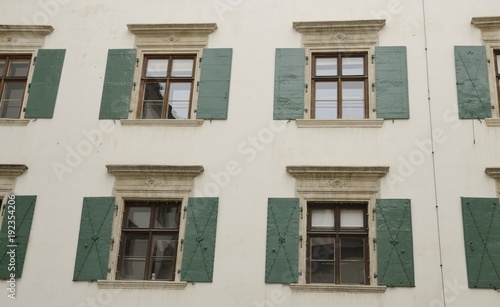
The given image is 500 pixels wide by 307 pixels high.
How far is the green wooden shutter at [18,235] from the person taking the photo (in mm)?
11727

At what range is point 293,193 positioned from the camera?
466 inches

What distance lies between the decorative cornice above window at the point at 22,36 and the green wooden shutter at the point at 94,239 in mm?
3628

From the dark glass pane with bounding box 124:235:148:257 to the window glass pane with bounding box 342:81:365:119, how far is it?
4.23 metres

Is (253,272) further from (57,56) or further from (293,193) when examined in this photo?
(57,56)

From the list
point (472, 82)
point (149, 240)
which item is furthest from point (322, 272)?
point (472, 82)

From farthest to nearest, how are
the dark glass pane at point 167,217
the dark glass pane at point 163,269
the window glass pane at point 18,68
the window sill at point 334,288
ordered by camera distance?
the window glass pane at point 18,68
the dark glass pane at point 167,217
the dark glass pane at point 163,269
the window sill at point 334,288

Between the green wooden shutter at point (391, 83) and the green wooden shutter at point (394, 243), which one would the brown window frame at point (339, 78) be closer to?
the green wooden shutter at point (391, 83)

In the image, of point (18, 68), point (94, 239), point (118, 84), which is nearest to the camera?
point (94, 239)

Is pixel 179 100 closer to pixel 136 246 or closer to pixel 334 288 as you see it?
pixel 136 246

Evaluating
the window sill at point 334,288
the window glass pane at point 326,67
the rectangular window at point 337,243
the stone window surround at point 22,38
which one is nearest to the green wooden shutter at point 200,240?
the window sill at point 334,288

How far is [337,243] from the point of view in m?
11.5

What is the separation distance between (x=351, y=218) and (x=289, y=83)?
2770 millimetres

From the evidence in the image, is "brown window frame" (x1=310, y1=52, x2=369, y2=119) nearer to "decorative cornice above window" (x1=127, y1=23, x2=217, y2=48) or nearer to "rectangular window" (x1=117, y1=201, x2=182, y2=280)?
"decorative cornice above window" (x1=127, y1=23, x2=217, y2=48)

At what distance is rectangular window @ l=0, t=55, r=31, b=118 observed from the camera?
13.2 m
